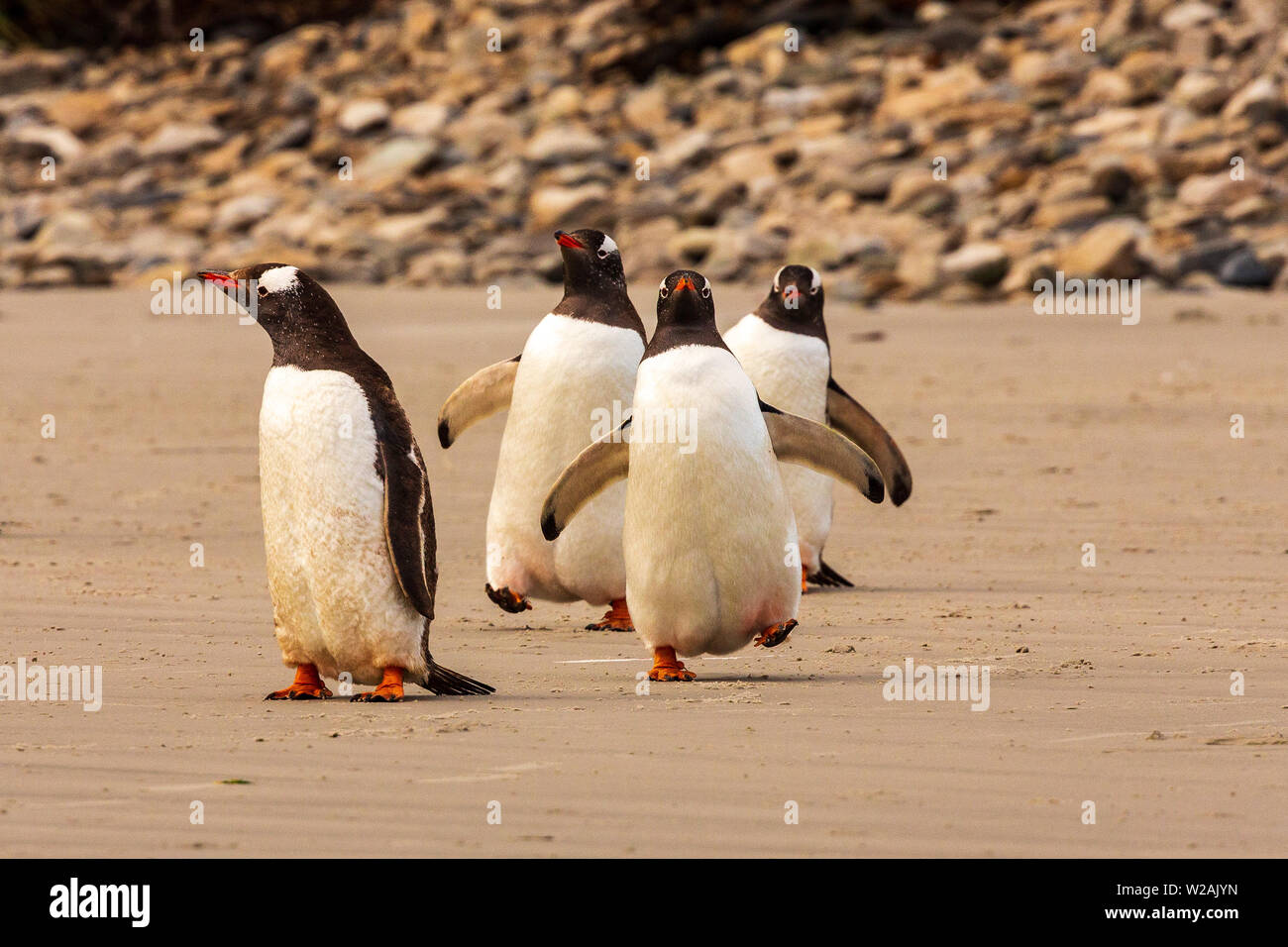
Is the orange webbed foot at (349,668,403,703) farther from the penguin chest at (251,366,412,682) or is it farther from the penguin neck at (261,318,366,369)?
the penguin neck at (261,318,366,369)

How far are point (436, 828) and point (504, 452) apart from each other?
2911 millimetres

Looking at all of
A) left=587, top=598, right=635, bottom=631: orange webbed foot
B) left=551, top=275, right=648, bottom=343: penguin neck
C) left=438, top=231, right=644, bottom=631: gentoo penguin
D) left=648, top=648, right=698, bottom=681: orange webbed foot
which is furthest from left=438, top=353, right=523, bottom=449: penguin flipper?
left=648, top=648, right=698, bottom=681: orange webbed foot

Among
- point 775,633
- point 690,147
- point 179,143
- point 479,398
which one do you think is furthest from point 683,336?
point 179,143

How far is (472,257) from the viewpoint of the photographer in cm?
1947

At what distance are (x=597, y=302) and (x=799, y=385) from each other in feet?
3.66

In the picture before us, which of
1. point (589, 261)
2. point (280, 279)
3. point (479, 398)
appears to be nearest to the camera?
Answer: point (280, 279)

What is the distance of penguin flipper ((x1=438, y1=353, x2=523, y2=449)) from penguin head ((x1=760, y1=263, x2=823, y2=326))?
1.09 meters

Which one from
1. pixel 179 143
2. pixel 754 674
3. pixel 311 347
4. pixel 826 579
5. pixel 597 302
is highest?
pixel 179 143

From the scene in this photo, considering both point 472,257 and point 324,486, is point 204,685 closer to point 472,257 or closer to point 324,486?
point 324,486

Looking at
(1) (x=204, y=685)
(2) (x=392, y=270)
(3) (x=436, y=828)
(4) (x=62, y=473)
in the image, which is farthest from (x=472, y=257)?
(3) (x=436, y=828)

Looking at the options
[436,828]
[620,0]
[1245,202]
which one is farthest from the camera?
[620,0]

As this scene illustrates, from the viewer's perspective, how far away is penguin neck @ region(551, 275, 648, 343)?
6629 mm

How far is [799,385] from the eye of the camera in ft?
24.6

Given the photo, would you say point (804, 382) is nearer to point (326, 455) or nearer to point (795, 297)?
point (795, 297)
